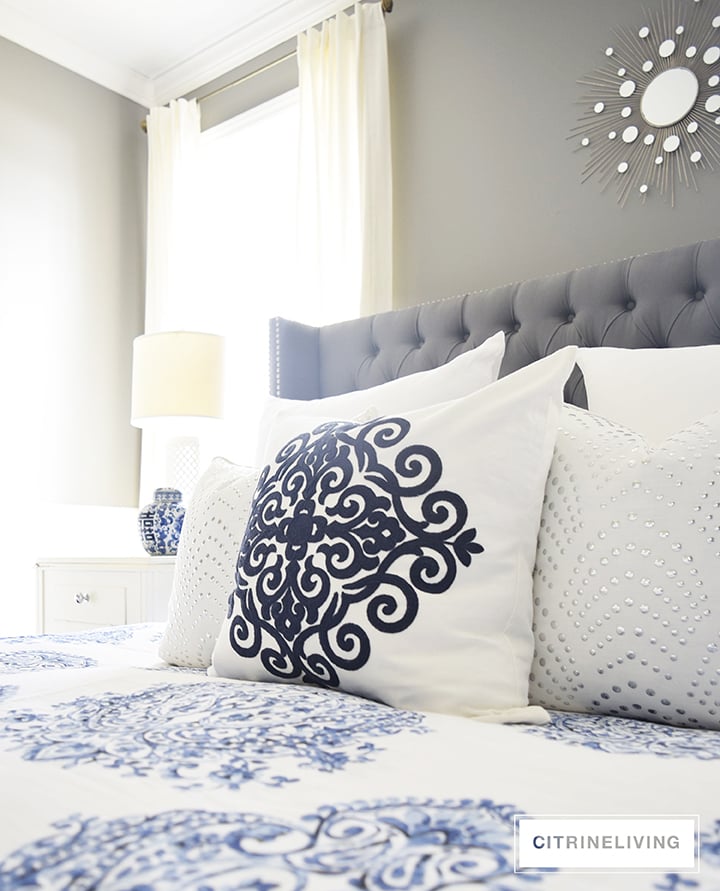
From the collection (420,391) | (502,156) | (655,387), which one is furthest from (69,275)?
(655,387)

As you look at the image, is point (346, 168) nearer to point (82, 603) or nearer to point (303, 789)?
point (82, 603)

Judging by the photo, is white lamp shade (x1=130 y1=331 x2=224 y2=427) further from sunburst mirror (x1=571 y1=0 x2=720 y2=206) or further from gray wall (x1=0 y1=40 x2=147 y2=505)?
sunburst mirror (x1=571 y1=0 x2=720 y2=206)

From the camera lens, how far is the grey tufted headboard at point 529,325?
1659 mm

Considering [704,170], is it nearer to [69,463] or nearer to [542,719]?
[542,719]

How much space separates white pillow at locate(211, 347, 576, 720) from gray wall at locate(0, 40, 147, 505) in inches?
92.3

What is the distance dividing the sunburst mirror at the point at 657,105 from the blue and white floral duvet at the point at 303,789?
1.64 m

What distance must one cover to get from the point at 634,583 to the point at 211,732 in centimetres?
46

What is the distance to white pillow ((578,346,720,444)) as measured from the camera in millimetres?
1341

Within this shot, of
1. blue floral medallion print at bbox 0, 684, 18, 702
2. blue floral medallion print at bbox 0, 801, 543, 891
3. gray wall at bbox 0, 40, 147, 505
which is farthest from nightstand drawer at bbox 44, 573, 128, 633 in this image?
blue floral medallion print at bbox 0, 801, 543, 891

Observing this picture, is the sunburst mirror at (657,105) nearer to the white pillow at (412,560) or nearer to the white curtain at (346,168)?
the white curtain at (346,168)

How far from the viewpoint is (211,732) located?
693 millimetres

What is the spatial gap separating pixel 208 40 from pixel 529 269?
71.1 inches

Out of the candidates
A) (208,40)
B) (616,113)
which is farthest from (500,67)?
(208,40)

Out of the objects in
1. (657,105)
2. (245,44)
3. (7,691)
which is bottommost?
(7,691)
